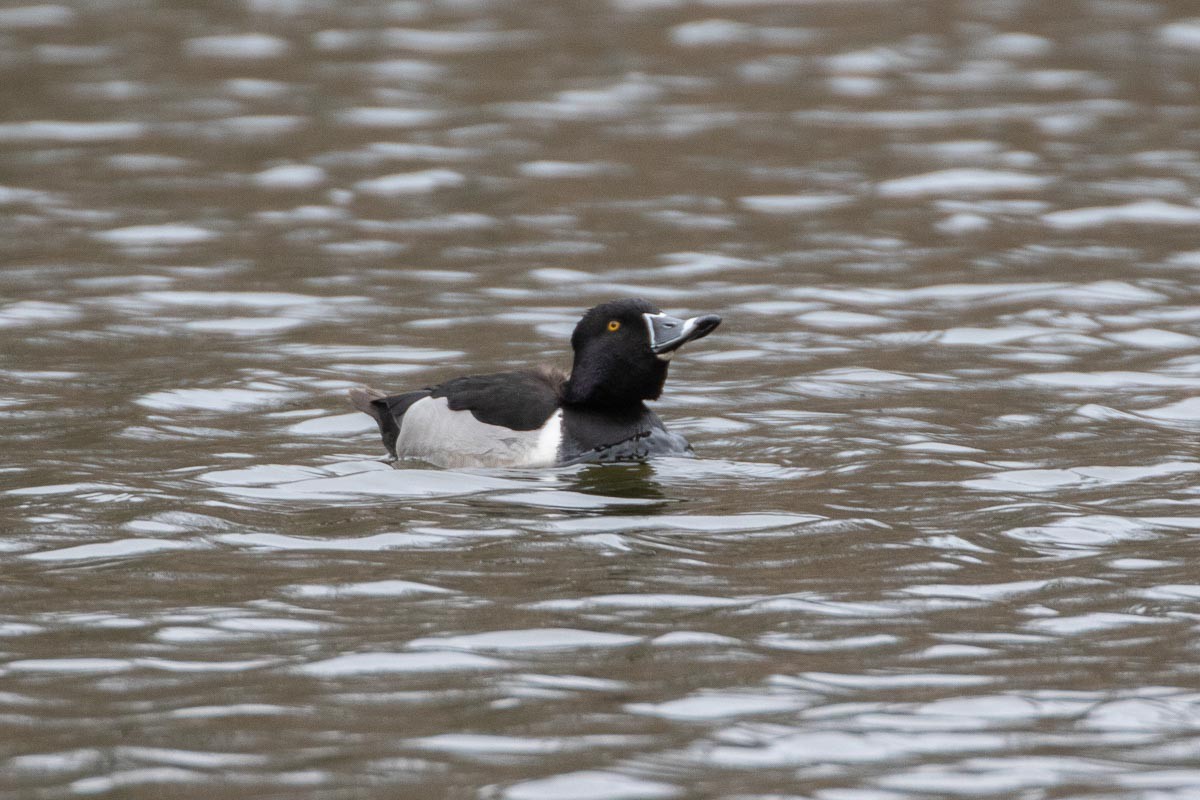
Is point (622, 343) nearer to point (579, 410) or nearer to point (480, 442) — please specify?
point (579, 410)

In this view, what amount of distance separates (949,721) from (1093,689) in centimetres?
57

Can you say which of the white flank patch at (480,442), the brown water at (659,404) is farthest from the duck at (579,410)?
the brown water at (659,404)

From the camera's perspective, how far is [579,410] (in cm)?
966

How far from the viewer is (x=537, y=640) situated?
6613 millimetres

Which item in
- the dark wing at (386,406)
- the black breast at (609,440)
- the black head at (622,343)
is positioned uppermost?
the black head at (622,343)

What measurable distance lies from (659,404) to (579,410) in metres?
1.58

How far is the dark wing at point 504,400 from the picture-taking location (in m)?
9.51

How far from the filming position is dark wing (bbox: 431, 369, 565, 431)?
31.2 ft

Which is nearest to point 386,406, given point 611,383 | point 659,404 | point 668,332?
point 611,383

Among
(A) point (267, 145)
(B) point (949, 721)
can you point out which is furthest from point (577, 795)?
(A) point (267, 145)

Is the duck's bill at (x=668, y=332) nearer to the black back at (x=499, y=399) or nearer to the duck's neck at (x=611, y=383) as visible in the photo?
the duck's neck at (x=611, y=383)

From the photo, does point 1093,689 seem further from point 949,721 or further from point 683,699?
point 683,699

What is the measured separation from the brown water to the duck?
0.88 ft

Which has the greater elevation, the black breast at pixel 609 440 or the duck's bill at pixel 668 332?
the duck's bill at pixel 668 332
